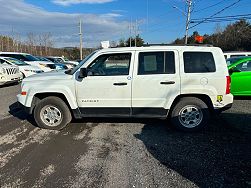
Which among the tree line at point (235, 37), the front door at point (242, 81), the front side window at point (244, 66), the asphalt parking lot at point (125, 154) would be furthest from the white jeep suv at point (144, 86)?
the tree line at point (235, 37)

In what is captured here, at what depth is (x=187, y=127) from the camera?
5.20m

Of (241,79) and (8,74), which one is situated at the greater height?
(8,74)

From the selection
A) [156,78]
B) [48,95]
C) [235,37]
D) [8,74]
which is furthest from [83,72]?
[235,37]

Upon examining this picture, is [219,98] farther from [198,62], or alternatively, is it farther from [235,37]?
[235,37]

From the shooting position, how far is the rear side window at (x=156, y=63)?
195 inches

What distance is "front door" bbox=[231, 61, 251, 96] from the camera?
788 cm

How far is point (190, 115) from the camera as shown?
5.16m

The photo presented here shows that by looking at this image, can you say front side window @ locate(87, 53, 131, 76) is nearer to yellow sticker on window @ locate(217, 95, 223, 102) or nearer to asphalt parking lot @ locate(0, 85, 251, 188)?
asphalt parking lot @ locate(0, 85, 251, 188)

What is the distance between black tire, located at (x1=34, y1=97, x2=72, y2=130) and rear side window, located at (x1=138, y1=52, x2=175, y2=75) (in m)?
1.96

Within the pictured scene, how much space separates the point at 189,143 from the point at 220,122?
1780mm

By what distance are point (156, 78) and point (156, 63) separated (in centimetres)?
34

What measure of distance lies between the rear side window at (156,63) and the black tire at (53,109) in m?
1.96

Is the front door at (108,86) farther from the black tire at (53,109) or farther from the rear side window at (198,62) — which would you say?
the rear side window at (198,62)

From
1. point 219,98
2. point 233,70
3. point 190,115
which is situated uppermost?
point 233,70
